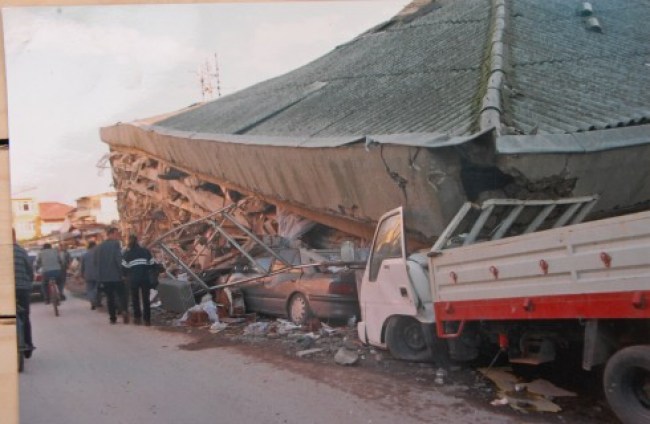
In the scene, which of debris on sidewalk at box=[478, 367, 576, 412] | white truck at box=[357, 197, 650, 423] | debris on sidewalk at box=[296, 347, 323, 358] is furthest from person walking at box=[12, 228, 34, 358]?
debris on sidewalk at box=[478, 367, 576, 412]

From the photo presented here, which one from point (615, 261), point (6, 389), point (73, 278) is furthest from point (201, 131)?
point (615, 261)

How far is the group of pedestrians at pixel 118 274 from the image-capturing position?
5.38 metres

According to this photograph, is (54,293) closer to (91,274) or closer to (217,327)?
(91,274)

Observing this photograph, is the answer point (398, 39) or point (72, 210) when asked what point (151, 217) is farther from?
point (398, 39)

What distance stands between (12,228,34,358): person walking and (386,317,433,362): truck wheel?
2558mm

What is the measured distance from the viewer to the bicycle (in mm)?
4961

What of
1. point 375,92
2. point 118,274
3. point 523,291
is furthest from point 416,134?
point 118,274

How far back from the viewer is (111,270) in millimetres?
5848

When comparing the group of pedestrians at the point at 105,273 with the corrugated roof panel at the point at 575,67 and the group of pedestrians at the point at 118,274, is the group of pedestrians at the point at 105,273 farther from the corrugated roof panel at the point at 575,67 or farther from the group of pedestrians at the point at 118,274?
the corrugated roof panel at the point at 575,67

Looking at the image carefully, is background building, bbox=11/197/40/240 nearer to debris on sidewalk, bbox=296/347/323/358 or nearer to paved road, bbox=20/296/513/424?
paved road, bbox=20/296/513/424

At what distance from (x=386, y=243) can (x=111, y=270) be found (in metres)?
2.51

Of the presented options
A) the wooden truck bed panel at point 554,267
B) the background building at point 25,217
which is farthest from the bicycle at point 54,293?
the wooden truck bed panel at point 554,267

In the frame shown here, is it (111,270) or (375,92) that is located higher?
(375,92)

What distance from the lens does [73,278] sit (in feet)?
18.1
